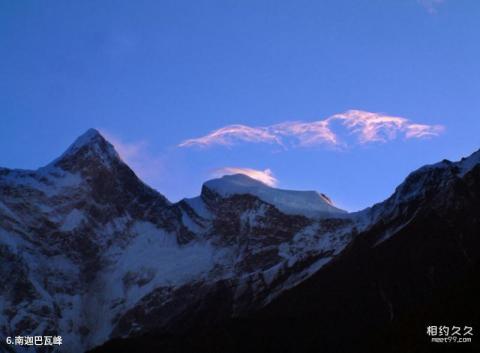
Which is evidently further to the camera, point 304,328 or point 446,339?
point 304,328

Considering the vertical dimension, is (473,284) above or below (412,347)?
above

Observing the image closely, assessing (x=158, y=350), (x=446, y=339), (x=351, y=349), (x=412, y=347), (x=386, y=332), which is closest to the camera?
(x=446, y=339)

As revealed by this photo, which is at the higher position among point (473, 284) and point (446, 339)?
point (473, 284)

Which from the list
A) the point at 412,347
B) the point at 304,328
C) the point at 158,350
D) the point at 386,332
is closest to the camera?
the point at 412,347

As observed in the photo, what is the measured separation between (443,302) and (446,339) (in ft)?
84.4

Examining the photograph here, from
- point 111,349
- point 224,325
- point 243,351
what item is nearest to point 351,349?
point 243,351

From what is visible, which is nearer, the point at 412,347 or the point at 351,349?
the point at 412,347

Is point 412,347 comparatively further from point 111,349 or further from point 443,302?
point 111,349

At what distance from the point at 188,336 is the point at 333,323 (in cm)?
2837

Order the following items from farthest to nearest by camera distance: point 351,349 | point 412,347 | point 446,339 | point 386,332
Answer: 1. point 351,349
2. point 386,332
3. point 412,347
4. point 446,339

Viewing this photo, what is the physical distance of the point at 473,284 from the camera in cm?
14888

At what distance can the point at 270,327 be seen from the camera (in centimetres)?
18988

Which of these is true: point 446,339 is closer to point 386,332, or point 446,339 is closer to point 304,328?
point 386,332

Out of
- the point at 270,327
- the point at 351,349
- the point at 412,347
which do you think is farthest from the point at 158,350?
the point at 412,347
